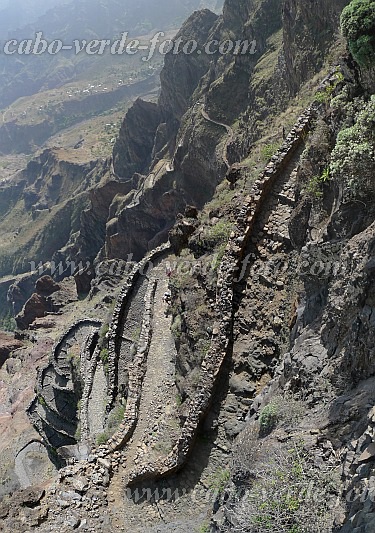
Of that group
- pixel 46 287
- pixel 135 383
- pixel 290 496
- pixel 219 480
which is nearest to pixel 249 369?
pixel 219 480

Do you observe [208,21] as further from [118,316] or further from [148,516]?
[148,516]

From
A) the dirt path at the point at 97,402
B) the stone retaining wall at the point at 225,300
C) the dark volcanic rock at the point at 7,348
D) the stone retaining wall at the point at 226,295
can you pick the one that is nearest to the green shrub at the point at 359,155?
the stone retaining wall at the point at 226,295

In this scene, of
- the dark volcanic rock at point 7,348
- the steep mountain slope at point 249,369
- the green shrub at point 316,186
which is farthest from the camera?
the dark volcanic rock at point 7,348

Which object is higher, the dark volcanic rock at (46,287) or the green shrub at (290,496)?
the green shrub at (290,496)

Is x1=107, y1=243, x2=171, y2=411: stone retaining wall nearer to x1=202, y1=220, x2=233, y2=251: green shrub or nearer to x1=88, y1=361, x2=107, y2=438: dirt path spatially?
x1=88, y1=361, x2=107, y2=438: dirt path

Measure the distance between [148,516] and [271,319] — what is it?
6930 millimetres

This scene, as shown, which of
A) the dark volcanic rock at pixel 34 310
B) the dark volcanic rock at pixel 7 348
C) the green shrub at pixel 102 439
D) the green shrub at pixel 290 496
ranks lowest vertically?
the dark volcanic rock at pixel 7 348

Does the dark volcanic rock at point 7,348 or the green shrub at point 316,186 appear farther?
the dark volcanic rock at point 7,348

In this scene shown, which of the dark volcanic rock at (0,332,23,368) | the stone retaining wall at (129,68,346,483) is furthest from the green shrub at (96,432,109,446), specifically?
the dark volcanic rock at (0,332,23,368)

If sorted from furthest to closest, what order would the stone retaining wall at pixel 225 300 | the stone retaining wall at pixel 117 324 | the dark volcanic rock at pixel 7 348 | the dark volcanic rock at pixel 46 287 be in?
the dark volcanic rock at pixel 46 287 < the dark volcanic rock at pixel 7 348 < the stone retaining wall at pixel 117 324 < the stone retaining wall at pixel 225 300

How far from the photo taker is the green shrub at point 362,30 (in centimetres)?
1014

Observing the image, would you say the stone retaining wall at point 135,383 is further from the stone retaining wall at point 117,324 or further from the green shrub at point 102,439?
the stone retaining wall at point 117,324

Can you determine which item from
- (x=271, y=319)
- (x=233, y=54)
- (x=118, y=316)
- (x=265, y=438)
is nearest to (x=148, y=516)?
(x=265, y=438)

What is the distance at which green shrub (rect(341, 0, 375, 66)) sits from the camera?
10.1 m
